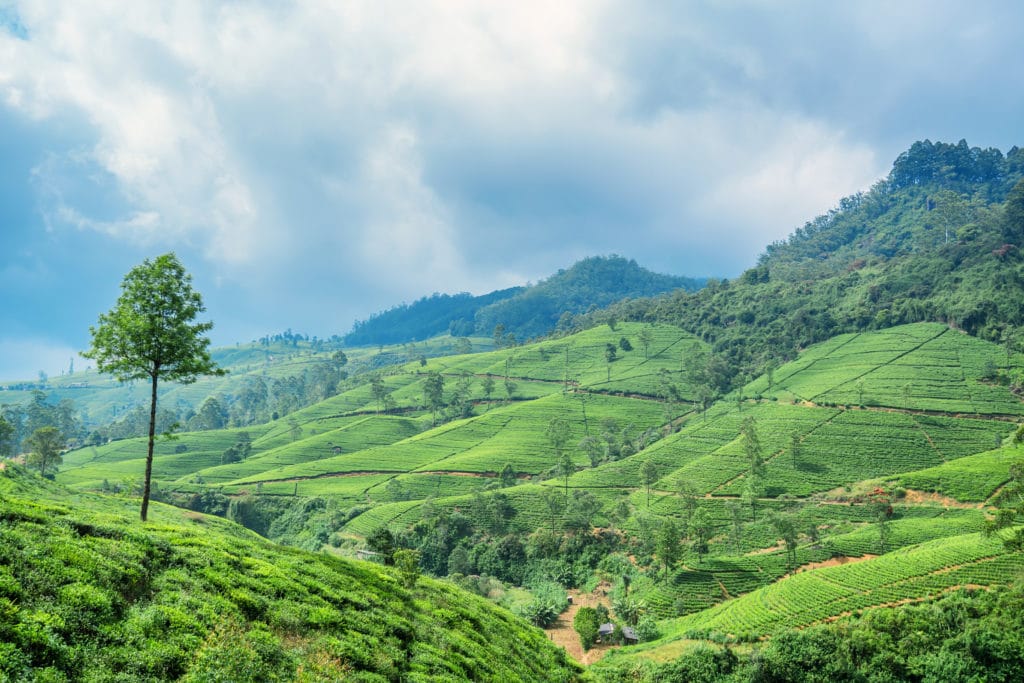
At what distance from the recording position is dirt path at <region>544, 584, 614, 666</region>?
49625 millimetres

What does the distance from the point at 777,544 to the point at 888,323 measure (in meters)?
101

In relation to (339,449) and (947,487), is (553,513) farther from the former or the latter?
(339,449)

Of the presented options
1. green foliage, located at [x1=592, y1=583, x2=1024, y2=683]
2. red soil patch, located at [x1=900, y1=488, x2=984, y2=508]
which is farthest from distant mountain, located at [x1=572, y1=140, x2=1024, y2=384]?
green foliage, located at [x1=592, y1=583, x2=1024, y2=683]

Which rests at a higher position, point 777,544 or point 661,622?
point 777,544

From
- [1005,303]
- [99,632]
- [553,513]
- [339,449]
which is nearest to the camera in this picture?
[99,632]

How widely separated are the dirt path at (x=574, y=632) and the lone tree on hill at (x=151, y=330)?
3063cm

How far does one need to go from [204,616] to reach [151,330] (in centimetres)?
1995

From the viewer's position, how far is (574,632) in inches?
2201

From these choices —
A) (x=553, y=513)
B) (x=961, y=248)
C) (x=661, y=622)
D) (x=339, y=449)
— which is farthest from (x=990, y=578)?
(x=961, y=248)

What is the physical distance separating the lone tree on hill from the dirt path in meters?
30.6

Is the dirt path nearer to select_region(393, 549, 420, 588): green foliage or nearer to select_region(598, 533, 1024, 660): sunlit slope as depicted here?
select_region(598, 533, 1024, 660): sunlit slope

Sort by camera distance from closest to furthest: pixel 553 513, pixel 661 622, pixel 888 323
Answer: pixel 661 622
pixel 553 513
pixel 888 323

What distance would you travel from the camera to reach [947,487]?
70000mm

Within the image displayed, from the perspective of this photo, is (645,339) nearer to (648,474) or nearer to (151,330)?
(648,474)
